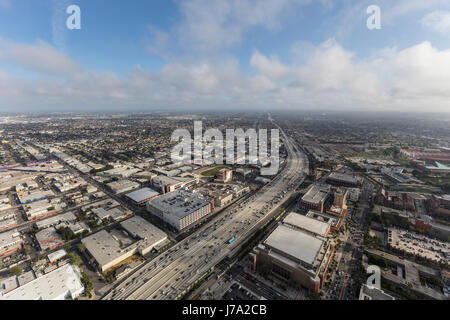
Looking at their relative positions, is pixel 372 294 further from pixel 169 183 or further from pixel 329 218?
pixel 169 183

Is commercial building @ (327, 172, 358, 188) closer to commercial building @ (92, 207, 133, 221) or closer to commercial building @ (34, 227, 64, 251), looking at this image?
commercial building @ (92, 207, 133, 221)

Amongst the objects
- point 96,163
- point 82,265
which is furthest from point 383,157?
point 96,163

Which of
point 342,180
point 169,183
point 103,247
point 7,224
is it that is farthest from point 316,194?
point 7,224

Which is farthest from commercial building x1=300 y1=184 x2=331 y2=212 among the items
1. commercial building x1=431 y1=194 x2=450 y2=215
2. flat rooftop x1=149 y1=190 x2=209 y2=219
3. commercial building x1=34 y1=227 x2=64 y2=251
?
commercial building x1=34 y1=227 x2=64 y2=251

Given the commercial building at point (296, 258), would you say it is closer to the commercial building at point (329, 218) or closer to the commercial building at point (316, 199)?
the commercial building at point (329, 218)
